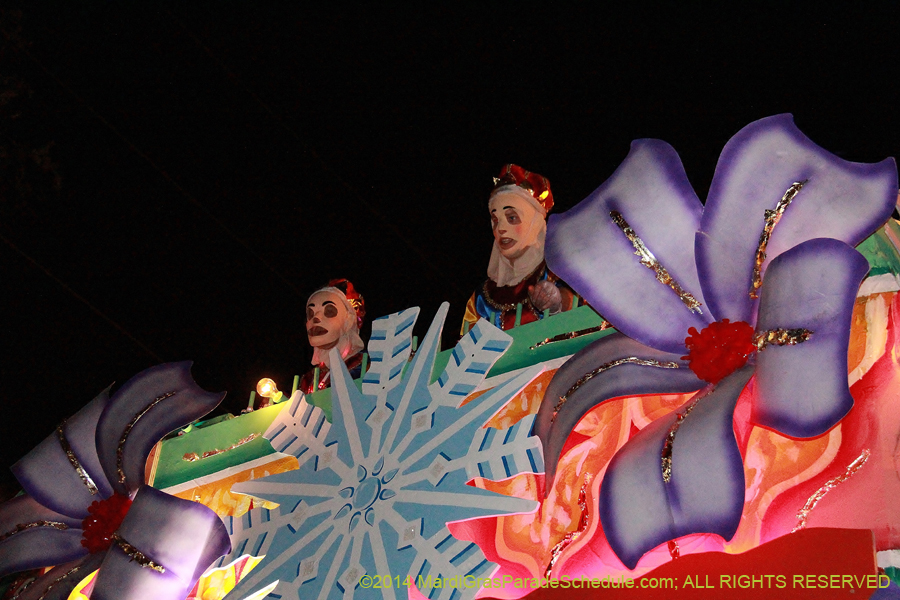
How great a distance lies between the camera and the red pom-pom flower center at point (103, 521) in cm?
272

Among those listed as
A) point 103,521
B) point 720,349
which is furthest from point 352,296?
point 720,349

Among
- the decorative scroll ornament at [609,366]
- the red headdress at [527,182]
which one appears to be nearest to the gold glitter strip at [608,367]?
the decorative scroll ornament at [609,366]

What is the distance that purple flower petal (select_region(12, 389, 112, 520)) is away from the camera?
283 centimetres

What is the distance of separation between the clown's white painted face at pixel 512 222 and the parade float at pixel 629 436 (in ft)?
1.80

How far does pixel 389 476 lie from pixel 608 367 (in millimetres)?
553

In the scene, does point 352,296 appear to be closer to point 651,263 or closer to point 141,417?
point 141,417

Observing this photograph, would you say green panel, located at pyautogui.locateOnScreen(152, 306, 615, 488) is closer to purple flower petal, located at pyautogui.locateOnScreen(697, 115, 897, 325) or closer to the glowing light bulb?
the glowing light bulb

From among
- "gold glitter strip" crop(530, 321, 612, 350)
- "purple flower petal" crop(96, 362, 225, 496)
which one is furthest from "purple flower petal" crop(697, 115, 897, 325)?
"purple flower petal" crop(96, 362, 225, 496)

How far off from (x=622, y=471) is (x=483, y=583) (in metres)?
0.37

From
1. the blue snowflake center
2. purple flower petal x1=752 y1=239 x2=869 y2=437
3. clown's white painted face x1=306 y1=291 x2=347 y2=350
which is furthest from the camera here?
clown's white painted face x1=306 y1=291 x2=347 y2=350

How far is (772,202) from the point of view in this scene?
74.7 inches

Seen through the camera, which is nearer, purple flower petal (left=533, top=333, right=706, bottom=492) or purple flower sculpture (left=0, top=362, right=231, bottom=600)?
purple flower petal (left=533, top=333, right=706, bottom=492)

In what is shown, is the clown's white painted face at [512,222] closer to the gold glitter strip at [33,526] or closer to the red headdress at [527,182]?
the red headdress at [527,182]

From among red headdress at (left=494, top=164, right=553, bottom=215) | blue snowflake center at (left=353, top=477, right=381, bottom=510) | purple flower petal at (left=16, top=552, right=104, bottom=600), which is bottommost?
purple flower petal at (left=16, top=552, right=104, bottom=600)
